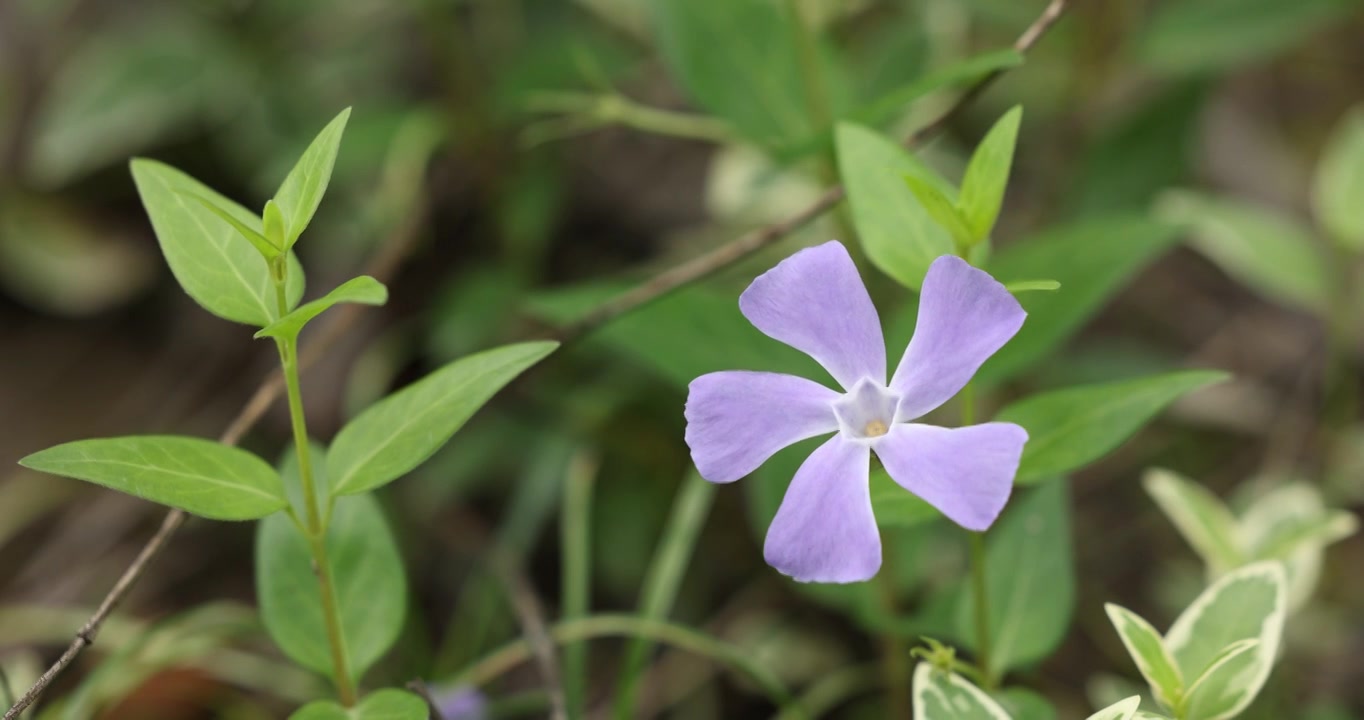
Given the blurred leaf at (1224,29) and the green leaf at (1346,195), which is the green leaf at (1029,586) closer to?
the green leaf at (1346,195)

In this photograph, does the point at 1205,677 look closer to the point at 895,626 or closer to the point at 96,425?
the point at 895,626

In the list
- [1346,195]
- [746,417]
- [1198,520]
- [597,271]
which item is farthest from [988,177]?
[597,271]

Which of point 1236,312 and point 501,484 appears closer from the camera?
point 501,484

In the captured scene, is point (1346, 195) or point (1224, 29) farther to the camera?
point (1224, 29)

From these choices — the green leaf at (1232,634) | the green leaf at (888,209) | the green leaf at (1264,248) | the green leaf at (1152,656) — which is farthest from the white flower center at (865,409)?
the green leaf at (1264,248)

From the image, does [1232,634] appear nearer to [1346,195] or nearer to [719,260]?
[719,260]

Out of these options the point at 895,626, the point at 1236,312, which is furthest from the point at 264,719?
the point at 1236,312

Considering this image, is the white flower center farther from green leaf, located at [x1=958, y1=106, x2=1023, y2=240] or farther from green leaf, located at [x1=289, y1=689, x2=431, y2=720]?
green leaf, located at [x1=289, y1=689, x2=431, y2=720]
